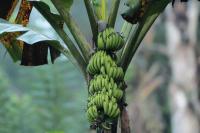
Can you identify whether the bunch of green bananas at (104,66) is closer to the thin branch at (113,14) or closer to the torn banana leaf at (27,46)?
the thin branch at (113,14)

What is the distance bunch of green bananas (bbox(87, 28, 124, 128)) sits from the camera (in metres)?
1.61

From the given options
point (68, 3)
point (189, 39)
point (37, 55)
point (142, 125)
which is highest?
point (189, 39)

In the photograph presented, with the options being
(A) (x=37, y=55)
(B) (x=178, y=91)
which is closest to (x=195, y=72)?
(B) (x=178, y=91)

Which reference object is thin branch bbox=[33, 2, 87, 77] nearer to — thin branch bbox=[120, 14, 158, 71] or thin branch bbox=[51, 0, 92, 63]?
thin branch bbox=[51, 0, 92, 63]

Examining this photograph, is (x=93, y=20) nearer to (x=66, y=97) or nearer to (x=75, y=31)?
(x=75, y=31)

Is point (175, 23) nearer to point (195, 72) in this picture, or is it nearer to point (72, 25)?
point (195, 72)

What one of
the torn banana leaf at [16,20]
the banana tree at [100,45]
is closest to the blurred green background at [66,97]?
the torn banana leaf at [16,20]

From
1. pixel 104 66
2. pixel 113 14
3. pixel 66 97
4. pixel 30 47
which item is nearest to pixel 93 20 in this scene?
pixel 113 14

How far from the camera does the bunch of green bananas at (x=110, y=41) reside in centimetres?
170

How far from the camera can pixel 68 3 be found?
1821 millimetres

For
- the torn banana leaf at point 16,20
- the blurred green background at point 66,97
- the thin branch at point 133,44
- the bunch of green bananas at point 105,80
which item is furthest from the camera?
the blurred green background at point 66,97

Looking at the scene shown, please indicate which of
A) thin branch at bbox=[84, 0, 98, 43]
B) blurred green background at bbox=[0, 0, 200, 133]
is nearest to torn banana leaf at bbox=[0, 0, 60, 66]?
thin branch at bbox=[84, 0, 98, 43]

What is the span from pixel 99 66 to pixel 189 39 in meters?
5.63

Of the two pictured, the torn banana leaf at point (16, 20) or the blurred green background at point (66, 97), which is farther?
the blurred green background at point (66, 97)
